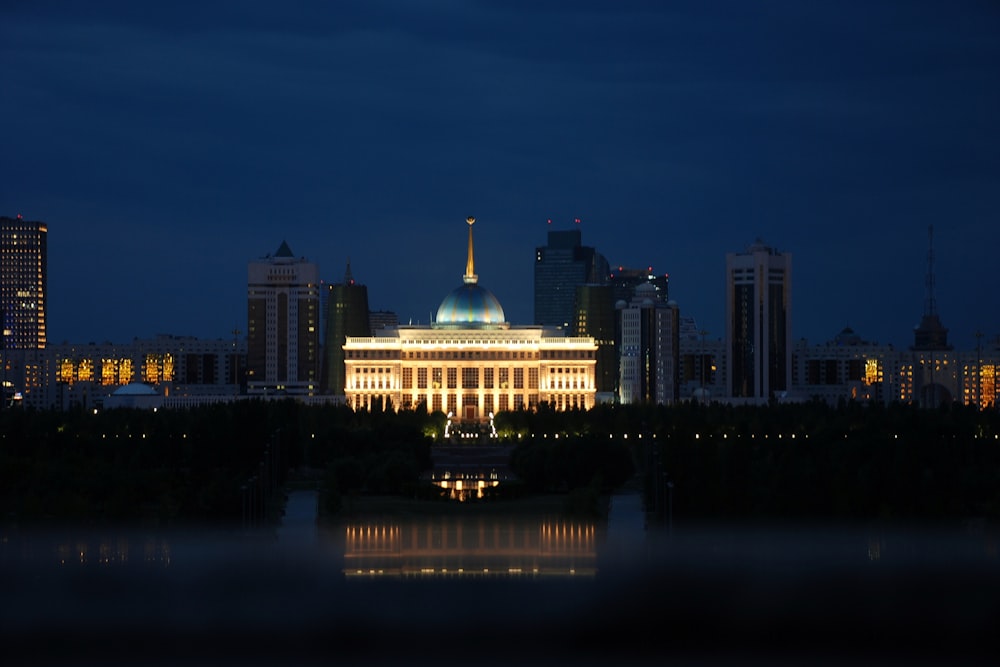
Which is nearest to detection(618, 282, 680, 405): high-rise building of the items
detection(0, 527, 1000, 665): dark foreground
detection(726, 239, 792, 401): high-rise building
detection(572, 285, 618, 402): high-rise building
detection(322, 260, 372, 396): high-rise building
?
detection(572, 285, 618, 402): high-rise building

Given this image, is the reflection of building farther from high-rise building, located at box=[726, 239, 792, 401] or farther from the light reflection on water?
high-rise building, located at box=[726, 239, 792, 401]

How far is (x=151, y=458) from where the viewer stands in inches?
2972

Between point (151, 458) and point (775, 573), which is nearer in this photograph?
point (775, 573)

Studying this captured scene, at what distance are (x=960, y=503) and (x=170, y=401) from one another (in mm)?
95175

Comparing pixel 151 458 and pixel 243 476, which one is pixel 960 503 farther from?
pixel 151 458

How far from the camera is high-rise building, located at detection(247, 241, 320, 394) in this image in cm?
16162

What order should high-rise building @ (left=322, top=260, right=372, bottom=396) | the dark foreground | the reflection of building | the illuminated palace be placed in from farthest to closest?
1. high-rise building @ (left=322, top=260, right=372, bottom=396)
2. the illuminated palace
3. the reflection of building
4. the dark foreground

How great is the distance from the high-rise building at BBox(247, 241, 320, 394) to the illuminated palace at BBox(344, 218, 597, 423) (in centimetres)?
2509

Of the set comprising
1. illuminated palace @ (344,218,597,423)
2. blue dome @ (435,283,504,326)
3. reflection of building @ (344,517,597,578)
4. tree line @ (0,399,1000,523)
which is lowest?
reflection of building @ (344,517,597,578)

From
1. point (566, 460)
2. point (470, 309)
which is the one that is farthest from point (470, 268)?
point (566, 460)

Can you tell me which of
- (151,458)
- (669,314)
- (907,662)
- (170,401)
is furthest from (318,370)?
(907,662)

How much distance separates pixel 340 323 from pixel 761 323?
97.6 feet

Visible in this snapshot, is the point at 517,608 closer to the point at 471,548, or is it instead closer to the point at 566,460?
the point at 471,548

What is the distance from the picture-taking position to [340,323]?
520ft
